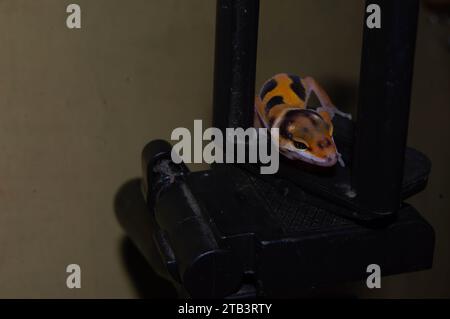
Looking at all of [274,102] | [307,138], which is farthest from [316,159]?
[274,102]

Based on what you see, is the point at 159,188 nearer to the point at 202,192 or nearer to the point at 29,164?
the point at 202,192

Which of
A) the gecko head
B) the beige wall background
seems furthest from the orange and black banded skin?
the beige wall background

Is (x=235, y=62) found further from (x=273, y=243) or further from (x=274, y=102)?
(x=273, y=243)

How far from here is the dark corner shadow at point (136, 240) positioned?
1169 millimetres

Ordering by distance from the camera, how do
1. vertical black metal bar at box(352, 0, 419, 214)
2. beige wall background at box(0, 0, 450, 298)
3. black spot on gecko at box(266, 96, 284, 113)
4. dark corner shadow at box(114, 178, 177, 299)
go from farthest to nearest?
dark corner shadow at box(114, 178, 177, 299), beige wall background at box(0, 0, 450, 298), black spot on gecko at box(266, 96, 284, 113), vertical black metal bar at box(352, 0, 419, 214)

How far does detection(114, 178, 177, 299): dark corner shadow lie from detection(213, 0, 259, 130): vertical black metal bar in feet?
1.19

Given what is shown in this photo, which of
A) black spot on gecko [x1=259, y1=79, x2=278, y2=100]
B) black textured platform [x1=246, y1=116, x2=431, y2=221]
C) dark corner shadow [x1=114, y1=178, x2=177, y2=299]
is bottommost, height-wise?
dark corner shadow [x1=114, y1=178, x2=177, y2=299]

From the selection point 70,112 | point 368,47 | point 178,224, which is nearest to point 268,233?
point 178,224

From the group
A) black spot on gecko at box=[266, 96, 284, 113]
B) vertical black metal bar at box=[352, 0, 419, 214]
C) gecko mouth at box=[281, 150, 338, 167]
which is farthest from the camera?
black spot on gecko at box=[266, 96, 284, 113]

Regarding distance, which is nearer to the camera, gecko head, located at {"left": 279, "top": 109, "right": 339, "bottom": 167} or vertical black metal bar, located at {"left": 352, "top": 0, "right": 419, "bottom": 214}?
vertical black metal bar, located at {"left": 352, "top": 0, "right": 419, "bottom": 214}

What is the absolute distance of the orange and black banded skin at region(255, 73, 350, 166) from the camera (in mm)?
757

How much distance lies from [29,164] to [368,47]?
663 millimetres

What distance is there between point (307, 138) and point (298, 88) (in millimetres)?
147

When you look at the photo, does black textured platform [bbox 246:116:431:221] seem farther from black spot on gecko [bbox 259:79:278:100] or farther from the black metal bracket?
black spot on gecko [bbox 259:79:278:100]
